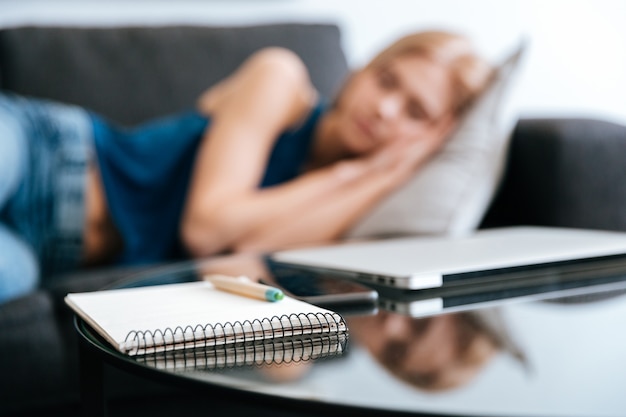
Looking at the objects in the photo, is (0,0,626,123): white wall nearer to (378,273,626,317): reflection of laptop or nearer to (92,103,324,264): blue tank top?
(92,103,324,264): blue tank top

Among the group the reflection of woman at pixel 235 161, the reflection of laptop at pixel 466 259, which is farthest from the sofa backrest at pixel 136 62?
the reflection of laptop at pixel 466 259

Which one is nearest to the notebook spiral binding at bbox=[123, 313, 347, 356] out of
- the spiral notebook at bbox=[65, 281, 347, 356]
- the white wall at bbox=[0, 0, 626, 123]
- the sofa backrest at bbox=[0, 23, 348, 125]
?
the spiral notebook at bbox=[65, 281, 347, 356]

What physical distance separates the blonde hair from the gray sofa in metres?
0.12

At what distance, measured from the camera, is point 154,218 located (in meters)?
1.46

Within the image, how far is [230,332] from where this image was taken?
Result: 466mm

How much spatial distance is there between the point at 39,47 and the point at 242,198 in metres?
0.64

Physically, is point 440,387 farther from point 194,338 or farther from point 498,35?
point 498,35

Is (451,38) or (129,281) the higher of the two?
(451,38)

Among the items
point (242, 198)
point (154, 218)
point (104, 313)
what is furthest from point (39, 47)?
point (104, 313)

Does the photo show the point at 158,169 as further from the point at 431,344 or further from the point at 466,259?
the point at 431,344

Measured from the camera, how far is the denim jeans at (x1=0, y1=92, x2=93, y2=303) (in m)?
1.29

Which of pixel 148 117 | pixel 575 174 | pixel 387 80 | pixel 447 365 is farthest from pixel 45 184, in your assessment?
pixel 447 365

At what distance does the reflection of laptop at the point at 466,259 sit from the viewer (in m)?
0.68

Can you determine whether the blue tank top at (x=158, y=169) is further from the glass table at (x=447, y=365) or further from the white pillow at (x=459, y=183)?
the glass table at (x=447, y=365)
